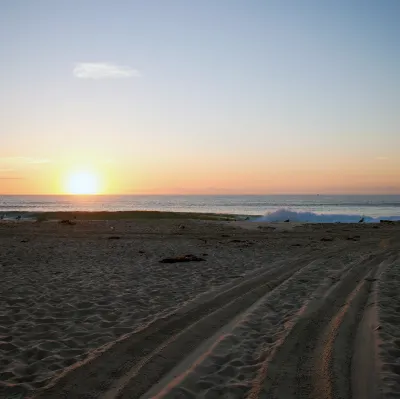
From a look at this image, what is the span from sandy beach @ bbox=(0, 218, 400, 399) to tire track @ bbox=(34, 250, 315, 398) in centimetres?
2

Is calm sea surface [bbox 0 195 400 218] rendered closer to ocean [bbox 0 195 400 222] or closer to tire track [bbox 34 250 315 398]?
ocean [bbox 0 195 400 222]

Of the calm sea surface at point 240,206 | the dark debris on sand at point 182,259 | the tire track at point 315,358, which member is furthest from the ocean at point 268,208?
the tire track at point 315,358

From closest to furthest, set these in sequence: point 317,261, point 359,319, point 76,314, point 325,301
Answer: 1. point 359,319
2. point 76,314
3. point 325,301
4. point 317,261

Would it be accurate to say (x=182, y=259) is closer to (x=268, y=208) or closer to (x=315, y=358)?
(x=315, y=358)

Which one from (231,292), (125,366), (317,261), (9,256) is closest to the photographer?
(125,366)

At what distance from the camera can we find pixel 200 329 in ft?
19.7

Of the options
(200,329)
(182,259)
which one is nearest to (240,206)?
(182,259)

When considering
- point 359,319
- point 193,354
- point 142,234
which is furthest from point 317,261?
point 142,234

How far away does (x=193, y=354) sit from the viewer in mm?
5035

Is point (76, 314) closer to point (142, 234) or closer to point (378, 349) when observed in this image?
point (378, 349)

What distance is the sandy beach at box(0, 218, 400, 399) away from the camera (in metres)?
4.23

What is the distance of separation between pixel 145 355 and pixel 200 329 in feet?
4.04

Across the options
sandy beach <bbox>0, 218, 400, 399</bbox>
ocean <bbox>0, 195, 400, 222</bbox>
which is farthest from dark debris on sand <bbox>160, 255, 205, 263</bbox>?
ocean <bbox>0, 195, 400, 222</bbox>

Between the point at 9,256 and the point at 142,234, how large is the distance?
368 inches
